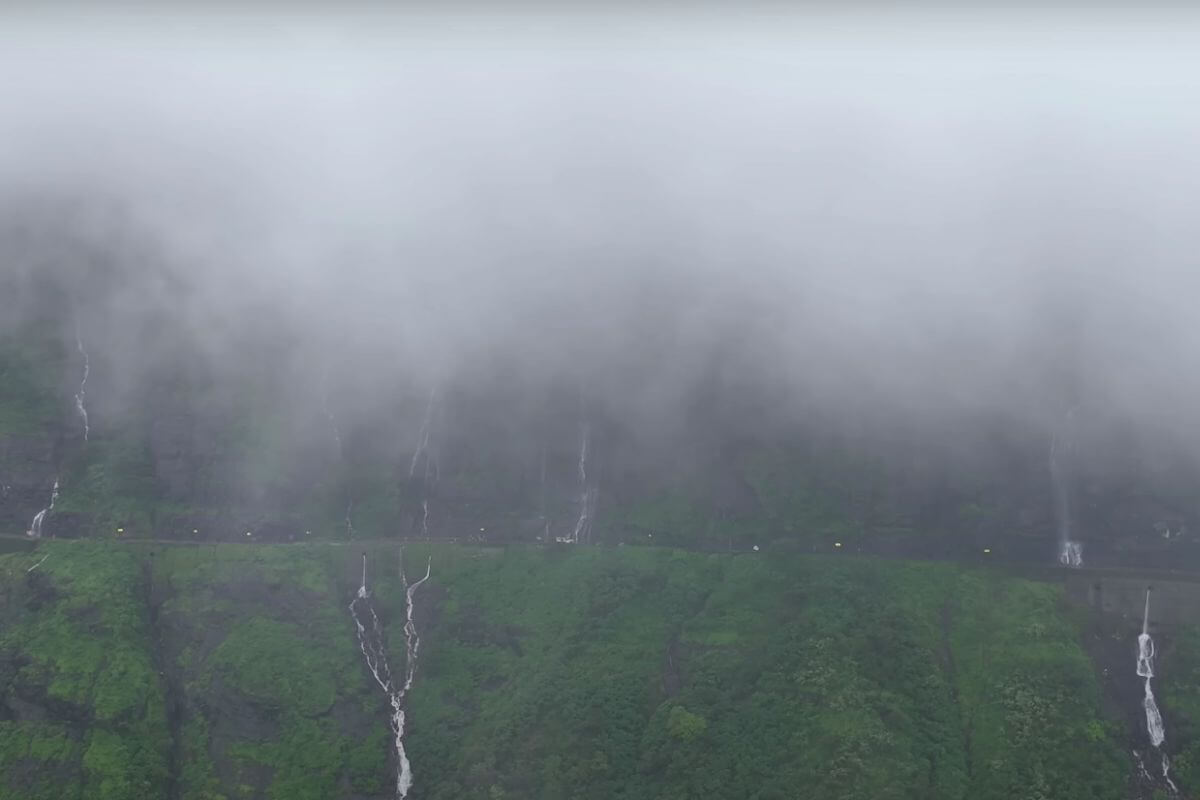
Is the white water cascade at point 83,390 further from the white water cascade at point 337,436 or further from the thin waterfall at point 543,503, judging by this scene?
the thin waterfall at point 543,503

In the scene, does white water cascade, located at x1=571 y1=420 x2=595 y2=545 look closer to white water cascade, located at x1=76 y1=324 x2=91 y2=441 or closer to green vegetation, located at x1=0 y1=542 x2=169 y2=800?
green vegetation, located at x1=0 y1=542 x2=169 y2=800

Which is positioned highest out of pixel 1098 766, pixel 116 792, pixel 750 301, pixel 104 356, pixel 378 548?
pixel 750 301

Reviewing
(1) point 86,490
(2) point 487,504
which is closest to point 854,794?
(2) point 487,504

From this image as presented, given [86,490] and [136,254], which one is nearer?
[86,490]

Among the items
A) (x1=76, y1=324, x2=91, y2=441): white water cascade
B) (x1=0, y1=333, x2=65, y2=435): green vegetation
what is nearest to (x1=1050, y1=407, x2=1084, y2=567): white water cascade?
(x1=76, y1=324, x2=91, y2=441): white water cascade

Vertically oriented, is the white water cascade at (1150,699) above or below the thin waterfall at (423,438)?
below

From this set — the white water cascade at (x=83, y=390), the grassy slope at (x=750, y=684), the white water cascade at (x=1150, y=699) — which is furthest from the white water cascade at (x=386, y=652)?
the white water cascade at (x=1150, y=699)

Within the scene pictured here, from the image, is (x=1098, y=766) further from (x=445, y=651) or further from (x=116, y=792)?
(x=116, y=792)
